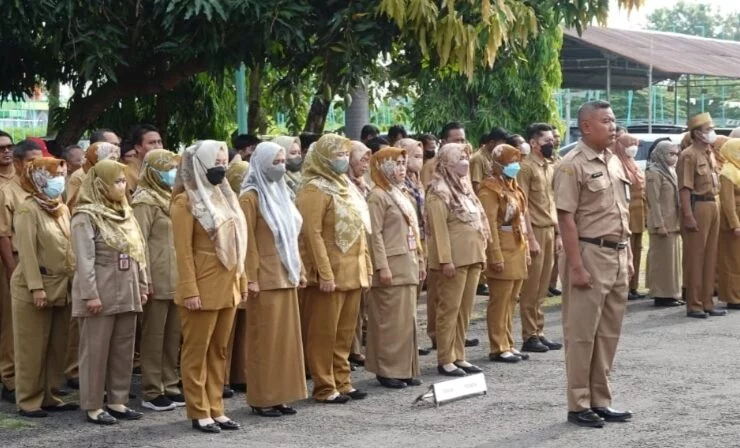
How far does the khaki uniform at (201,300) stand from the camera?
26.4 feet

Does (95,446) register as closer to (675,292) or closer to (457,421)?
(457,421)

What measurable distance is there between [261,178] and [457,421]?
79.8 inches

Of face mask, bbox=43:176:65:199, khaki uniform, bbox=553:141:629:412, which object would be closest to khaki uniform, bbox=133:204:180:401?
face mask, bbox=43:176:65:199

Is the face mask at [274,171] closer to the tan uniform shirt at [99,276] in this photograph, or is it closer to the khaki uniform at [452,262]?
the tan uniform shirt at [99,276]

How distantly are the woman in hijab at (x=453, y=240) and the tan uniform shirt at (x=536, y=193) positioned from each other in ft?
4.62

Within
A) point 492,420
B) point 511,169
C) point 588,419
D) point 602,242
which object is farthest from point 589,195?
point 511,169

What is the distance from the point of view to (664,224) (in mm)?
14000

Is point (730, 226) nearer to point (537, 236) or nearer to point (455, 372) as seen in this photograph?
point (537, 236)

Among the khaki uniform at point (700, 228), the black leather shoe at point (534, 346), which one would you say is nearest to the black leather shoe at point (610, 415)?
the black leather shoe at point (534, 346)

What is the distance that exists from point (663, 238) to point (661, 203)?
0.41 metres

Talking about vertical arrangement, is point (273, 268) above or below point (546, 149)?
below

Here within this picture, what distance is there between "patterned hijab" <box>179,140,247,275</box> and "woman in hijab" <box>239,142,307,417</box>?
1.27 ft

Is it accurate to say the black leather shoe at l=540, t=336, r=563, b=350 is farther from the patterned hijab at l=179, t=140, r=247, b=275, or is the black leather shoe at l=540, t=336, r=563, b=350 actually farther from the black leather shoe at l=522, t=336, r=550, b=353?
the patterned hijab at l=179, t=140, r=247, b=275

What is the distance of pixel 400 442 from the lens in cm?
782
